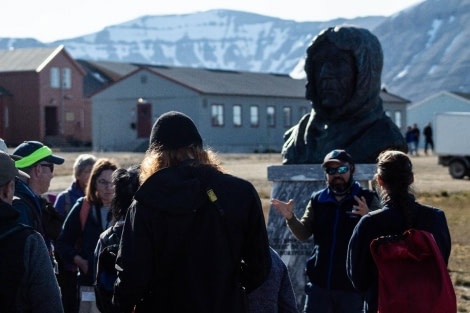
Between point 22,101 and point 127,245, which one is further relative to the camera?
point 22,101

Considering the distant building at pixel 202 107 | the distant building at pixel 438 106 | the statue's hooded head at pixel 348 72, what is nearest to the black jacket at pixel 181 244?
the statue's hooded head at pixel 348 72

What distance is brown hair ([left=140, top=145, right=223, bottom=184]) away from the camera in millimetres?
4449

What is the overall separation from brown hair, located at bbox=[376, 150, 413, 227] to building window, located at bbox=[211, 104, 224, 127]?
4694 centimetres

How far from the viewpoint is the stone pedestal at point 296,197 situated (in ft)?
29.1

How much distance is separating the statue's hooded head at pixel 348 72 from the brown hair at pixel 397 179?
13.9 ft

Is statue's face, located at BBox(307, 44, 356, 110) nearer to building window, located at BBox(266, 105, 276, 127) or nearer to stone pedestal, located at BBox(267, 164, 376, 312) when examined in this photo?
stone pedestal, located at BBox(267, 164, 376, 312)

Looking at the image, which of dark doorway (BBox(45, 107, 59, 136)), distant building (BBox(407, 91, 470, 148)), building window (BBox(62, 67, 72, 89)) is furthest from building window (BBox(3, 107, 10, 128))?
distant building (BBox(407, 91, 470, 148))

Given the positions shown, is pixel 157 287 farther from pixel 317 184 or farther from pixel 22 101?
pixel 22 101

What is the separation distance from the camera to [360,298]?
646 cm

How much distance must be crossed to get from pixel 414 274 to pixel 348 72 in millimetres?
4586

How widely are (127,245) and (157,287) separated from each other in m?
0.23

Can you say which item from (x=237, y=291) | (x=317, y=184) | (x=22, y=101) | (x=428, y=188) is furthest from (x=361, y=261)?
(x=22, y=101)

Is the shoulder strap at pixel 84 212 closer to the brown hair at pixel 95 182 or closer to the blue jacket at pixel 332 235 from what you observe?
the brown hair at pixel 95 182

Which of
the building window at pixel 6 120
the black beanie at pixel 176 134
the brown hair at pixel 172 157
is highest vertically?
the building window at pixel 6 120
